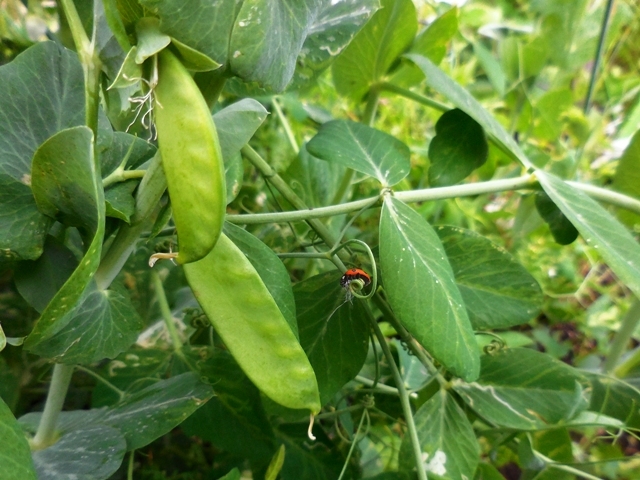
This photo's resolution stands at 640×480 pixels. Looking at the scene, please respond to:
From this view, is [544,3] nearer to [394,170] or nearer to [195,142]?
[394,170]

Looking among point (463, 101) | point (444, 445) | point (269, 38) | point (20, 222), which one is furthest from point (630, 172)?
point (20, 222)

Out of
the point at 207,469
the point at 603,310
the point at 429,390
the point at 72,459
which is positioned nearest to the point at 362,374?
the point at 429,390

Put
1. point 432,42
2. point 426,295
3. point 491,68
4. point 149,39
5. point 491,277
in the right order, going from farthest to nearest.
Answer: point 491,68, point 432,42, point 491,277, point 426,295, point 149,39

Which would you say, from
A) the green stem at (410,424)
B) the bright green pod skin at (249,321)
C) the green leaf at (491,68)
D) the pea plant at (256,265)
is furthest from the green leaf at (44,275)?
the green leaf at (491,68)

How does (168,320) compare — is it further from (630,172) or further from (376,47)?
(630,172)

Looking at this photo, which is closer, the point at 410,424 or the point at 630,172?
the point at 410,424

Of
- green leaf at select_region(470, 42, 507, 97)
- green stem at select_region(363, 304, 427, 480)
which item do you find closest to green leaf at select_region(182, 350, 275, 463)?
green stem at select_region(363, 304, 427, 480)

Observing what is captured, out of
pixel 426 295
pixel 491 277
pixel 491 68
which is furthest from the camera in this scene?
pixel 491 68
